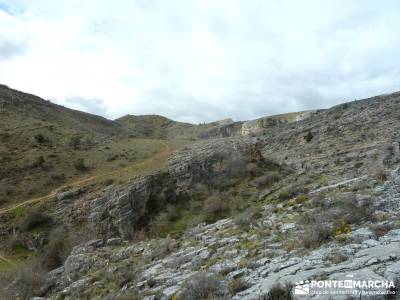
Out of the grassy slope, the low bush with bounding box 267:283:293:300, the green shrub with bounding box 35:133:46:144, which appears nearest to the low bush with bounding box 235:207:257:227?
the low bush with bounding box 267:283:293:300

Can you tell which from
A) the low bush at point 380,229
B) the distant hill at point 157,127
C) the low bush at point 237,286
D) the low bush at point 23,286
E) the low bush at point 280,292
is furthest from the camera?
the distant hill at point 157,127

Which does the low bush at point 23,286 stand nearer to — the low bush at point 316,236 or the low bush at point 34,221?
the low bush at point 316,236

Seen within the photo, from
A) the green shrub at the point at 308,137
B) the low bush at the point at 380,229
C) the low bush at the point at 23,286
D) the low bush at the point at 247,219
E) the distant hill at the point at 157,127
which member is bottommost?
the low bush at the point at 23,286

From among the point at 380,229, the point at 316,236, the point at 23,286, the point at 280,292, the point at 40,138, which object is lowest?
the point at 23,286

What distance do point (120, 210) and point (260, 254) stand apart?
24031mm

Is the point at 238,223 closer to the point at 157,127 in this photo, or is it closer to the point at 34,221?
the point at 34,221

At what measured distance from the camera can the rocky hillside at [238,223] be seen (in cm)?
1136

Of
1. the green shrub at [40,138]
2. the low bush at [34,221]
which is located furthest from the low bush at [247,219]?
the green shrub at [40,138]

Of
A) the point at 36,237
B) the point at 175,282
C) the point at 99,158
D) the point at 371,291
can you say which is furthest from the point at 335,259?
the point at 99,158

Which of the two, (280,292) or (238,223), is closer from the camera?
(280,292)

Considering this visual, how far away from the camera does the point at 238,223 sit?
1953 centimetres

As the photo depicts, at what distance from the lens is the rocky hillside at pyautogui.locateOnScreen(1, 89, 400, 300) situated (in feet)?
37.3

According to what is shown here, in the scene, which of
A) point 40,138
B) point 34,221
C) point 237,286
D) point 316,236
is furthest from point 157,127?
point 237,286

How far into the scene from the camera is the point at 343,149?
34.7 metres
